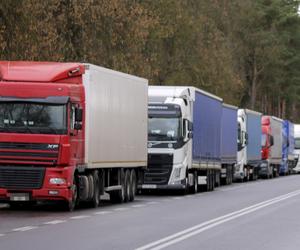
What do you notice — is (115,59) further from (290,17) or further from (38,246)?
(290,17)

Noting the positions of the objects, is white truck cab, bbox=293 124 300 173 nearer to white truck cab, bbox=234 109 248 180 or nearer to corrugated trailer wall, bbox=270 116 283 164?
corrugated trailer wall, bbox=270 116 283 164

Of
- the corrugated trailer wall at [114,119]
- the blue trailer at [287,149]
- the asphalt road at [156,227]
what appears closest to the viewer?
the asphalt road at [156,227]

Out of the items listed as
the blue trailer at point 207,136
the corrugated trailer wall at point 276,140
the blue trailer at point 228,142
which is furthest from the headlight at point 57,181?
the corrugated trailer wall at point 276,140

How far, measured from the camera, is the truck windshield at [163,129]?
3266 cm

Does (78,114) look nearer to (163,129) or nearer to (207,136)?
(163,129)

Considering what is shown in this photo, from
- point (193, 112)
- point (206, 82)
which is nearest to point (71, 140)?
point (193, 112)

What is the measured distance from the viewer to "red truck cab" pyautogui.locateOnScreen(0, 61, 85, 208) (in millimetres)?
22828

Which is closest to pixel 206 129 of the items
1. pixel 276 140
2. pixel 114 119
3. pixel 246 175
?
pixel 114 119

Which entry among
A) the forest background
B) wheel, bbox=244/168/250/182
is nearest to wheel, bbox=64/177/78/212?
the forest background

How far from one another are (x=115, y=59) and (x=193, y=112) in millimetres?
3977

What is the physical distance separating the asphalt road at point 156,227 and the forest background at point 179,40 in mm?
6849

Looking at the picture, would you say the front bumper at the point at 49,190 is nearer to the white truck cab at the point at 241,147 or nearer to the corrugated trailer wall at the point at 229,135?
the corrugated trailer wall at the point at 229,135

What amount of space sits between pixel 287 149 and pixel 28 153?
47.7 m

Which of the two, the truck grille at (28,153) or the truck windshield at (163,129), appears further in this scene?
the truck windshield at (163,129)
